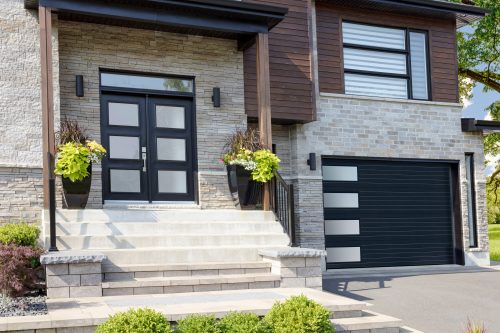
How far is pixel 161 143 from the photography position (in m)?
11.3

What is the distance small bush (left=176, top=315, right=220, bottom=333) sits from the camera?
553 centimetres

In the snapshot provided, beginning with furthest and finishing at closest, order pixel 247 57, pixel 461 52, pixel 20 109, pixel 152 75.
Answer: pixel 461 52 < pixel 247 57 < pixel 152 75 < pixel 20 109

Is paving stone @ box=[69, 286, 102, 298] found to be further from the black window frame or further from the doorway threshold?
the black window frame

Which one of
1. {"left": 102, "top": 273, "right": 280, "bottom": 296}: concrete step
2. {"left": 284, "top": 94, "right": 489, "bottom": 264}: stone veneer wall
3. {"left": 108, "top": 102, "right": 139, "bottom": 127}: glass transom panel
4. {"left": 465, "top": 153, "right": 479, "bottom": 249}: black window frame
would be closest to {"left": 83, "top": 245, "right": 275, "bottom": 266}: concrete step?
{"left": 102, "top": 273, "right": 280, "bottom": 296}: concrete step

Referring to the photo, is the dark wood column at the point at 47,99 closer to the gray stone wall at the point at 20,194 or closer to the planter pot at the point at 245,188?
the gray stone wall at the point at 20,194

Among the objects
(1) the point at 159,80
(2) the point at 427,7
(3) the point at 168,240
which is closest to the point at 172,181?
(1) the point at 159,80

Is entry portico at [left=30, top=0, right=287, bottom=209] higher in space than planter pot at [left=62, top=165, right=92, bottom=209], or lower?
higher

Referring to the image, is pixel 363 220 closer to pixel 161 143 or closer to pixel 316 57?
pixel 316 57

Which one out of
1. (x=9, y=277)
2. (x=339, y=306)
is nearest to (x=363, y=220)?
(x=339, y=306)

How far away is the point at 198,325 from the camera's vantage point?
219 inches

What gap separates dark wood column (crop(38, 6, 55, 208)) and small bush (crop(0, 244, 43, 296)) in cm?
159

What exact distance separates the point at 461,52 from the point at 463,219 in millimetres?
8482

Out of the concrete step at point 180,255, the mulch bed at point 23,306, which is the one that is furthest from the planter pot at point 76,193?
the mulch bed at point 23,306

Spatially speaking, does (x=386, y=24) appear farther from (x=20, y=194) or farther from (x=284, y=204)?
(x=20, y=194)
